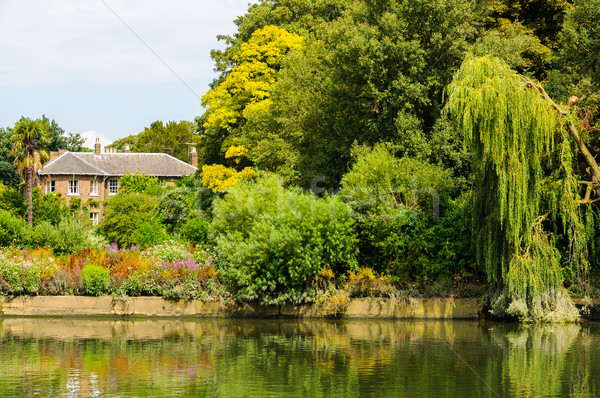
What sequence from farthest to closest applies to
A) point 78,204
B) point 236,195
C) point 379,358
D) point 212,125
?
1. point 78,204
2. point 212,125
3. point 236,195
4. point 379,358

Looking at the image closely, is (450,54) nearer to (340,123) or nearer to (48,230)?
(340,123)

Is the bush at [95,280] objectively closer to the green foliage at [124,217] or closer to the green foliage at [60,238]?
the green foliage at [60,238]

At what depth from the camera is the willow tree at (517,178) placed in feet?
70.9

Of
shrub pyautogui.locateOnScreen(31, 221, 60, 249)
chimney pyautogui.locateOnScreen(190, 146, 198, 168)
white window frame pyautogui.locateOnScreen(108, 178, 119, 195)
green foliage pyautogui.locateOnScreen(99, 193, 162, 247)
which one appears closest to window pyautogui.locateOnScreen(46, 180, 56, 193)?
white window frame pyautogui.locateOnScreen(108, 178, 119, 195)

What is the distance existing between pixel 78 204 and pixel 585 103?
153 feet

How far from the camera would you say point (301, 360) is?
689 inches

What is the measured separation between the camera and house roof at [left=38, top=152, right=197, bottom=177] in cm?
6569

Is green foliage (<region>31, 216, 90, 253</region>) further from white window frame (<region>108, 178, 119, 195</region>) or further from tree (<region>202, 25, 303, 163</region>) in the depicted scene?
white window frame (<region>108, 178, 119, 195</region>)

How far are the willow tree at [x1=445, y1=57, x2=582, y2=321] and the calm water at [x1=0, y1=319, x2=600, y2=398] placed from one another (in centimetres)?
135

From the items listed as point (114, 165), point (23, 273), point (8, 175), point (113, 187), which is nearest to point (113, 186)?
point (113, 187)

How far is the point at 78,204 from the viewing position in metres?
61.0

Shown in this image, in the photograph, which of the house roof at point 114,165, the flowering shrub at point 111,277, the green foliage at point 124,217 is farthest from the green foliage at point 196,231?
the house roof at point 114,165

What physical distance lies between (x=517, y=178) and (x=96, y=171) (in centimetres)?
5281

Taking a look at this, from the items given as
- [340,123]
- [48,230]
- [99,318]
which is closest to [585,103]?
[340,123]
